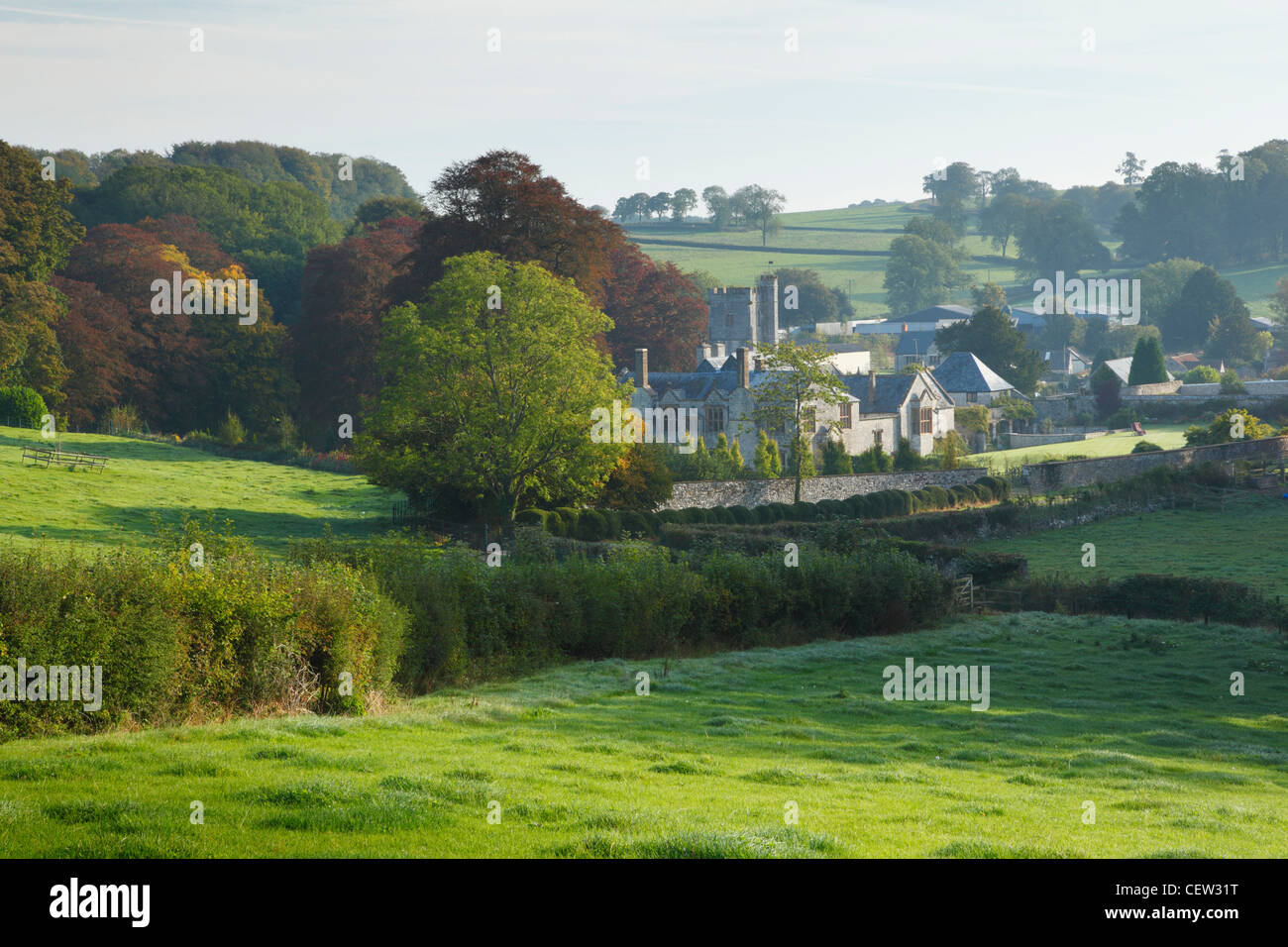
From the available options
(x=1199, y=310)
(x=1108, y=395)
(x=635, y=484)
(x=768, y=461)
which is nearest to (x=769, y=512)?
(x=635, y=484)

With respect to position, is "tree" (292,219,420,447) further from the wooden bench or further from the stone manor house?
the wooden bench

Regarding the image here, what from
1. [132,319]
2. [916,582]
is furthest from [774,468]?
[132,319]

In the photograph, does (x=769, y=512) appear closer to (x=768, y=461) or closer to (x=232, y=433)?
(x=768, y=461)

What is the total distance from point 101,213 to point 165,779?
86.8 metres

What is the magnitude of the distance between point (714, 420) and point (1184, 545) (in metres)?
26.7

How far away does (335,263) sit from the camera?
63.4 metres

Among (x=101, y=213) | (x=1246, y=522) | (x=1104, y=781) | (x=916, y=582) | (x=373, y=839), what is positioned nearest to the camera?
(x=373, y=839)

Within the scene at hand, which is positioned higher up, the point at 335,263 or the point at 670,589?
the point at 335,263

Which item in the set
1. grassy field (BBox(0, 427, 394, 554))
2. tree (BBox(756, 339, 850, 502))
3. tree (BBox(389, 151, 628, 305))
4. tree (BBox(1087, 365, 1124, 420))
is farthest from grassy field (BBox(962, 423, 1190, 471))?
grassy field (BBox(0, 427, 394, 554))

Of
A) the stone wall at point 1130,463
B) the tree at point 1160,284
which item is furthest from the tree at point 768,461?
the tree at point 1160,284

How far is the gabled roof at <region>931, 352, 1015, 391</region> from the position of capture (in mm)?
83875

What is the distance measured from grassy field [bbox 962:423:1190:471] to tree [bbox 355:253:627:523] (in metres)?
28.8

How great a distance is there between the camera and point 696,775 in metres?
12.6
